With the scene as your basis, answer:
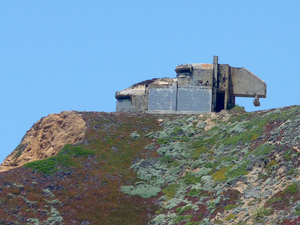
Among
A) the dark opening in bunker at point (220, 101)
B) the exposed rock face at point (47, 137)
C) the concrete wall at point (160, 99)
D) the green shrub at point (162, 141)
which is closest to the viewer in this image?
the green shrub at point (162, 141)

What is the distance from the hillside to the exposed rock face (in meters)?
0.14

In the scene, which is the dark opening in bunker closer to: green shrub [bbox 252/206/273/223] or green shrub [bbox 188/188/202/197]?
green shrub [bbox 188/188/202/197]

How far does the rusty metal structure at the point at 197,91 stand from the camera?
72188 millimetres

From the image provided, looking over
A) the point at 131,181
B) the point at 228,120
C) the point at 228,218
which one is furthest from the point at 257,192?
the point at 228,120

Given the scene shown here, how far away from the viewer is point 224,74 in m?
73.8

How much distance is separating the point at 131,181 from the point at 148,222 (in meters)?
7.74

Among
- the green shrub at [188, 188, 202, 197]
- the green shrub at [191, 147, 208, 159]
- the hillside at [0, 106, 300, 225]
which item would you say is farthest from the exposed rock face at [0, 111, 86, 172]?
the green shrub at [188, 188, 202, 197]

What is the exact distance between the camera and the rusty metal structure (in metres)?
72.2

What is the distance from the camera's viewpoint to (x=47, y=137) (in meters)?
66.6

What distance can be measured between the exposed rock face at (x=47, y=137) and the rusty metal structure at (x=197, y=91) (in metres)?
10.3

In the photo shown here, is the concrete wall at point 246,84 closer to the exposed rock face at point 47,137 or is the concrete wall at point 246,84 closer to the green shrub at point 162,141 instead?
the green shrub at point 162,141

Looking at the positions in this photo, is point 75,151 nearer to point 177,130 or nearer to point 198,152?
point 177,130

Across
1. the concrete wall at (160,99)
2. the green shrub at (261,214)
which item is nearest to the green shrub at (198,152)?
the concrete wall at (160,99)

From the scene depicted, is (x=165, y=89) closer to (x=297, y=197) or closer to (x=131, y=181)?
(x=131, y=181)
